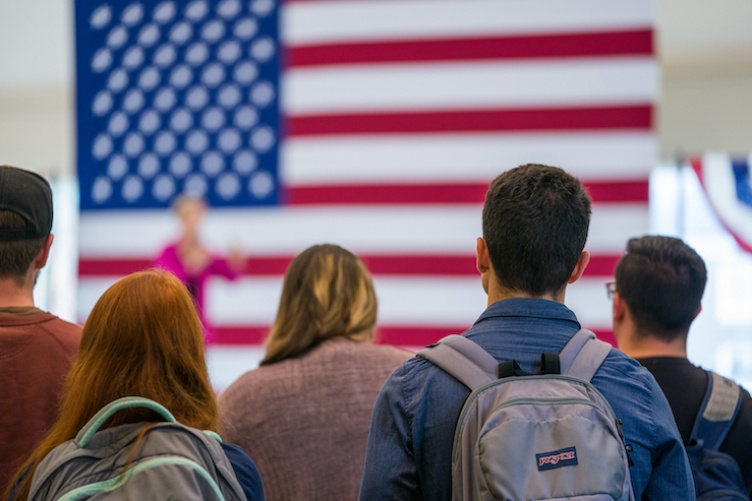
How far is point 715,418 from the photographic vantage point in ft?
4.64

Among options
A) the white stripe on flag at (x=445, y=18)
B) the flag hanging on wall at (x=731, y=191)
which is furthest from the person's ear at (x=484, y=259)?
the flag hanging on wall at (x=731, y=191)

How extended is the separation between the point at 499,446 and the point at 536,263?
0.25 meters

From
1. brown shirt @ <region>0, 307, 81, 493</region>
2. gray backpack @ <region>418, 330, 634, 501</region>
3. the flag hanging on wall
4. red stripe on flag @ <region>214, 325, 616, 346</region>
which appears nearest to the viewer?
gray backpack @ <region>418, 330, 634, 501</region>

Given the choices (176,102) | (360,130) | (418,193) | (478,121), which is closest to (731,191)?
(478,121)

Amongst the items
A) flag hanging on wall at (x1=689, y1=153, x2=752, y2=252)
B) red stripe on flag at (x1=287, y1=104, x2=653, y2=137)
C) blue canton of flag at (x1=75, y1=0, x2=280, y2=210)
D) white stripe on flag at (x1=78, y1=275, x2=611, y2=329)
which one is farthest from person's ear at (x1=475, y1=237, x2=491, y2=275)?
flag hanging on wall at (x1=689, y1=153, x2=752, y2=252)

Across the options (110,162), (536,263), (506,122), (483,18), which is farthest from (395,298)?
(536,263)

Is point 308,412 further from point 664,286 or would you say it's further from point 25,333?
point 664,286

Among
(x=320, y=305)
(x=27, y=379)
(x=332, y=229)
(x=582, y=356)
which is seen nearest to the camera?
(x=582, y=356)

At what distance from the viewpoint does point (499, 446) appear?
947 mm

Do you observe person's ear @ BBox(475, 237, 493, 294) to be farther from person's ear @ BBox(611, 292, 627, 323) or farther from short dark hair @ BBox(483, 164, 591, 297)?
person's ear @ BBox(611, 292, 627, 323)

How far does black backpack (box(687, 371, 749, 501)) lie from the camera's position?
1.38 m

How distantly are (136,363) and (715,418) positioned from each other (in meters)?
0.94

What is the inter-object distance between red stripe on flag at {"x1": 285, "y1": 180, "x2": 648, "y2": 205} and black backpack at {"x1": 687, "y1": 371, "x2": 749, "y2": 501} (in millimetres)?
2948

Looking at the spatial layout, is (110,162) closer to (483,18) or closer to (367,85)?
(367,85)
